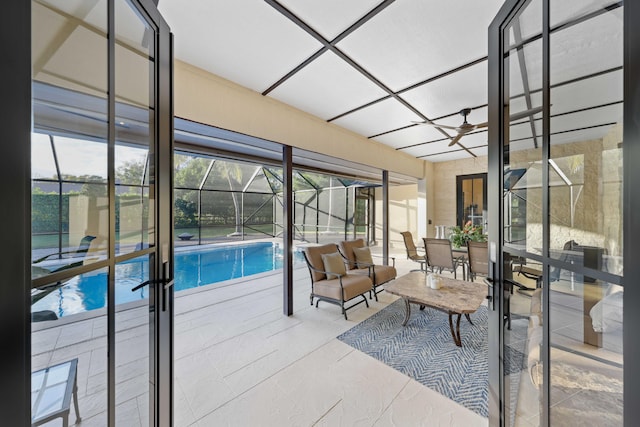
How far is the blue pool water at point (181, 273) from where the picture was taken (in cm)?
71

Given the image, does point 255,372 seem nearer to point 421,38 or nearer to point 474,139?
point 421,38

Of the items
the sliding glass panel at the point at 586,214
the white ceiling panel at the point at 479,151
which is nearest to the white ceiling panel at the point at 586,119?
the sliding glass panel at the point at 586,214

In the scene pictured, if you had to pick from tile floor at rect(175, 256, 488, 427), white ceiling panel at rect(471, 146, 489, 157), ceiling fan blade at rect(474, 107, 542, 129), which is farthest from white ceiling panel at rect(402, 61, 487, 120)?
tile floor at rect(175, 256, 488, 427)

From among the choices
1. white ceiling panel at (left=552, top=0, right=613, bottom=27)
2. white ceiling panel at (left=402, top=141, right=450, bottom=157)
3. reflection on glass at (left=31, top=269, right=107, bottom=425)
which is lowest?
reflection on glass at (left=31, top=269, right=107, bottom=425)

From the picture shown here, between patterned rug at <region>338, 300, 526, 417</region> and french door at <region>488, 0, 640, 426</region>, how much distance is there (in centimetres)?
83

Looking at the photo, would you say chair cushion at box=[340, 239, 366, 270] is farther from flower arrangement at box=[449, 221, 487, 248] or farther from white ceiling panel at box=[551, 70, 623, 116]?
white ceiling panel at box=[551, 70, 623, 116]

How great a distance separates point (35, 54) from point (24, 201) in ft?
1.04

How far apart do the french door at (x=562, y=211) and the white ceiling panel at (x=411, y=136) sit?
10.2ft

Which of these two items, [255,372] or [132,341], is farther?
[255,372]

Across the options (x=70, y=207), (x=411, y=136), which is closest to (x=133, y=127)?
(x=70, y=207)

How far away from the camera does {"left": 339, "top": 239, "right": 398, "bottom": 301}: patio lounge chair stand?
12.7 feet

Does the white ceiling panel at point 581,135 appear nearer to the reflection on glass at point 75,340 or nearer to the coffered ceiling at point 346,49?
the coffered ceiling at point 346,49

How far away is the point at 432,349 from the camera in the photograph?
250 cm

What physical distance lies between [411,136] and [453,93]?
174 centimetres
